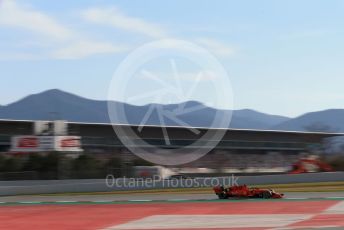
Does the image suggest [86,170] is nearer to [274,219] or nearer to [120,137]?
[120,137]

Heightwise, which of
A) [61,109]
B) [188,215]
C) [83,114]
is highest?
[61,109]

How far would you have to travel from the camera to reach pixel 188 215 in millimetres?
20938

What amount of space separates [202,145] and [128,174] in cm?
2964

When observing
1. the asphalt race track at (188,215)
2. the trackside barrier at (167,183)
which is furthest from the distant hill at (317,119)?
the asphalt race track at (188,215)

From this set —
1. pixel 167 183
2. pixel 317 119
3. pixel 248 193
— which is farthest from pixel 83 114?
pixel 248 193

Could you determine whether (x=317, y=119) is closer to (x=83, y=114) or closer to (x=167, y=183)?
(x=83, y=114)

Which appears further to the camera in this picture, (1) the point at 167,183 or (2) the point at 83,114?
(2) the point at 83,114

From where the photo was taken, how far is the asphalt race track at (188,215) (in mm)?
17453

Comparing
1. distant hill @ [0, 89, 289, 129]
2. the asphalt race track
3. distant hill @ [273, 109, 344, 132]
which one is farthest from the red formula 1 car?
distant hill @ [273, 109, 344, 132]

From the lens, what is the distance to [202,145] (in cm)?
7925

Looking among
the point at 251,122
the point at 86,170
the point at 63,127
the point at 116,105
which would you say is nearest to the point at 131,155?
the point at 63,127

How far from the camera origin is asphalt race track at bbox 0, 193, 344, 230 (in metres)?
→ 17.5

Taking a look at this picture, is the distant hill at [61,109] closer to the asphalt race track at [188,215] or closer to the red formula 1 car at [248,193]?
the red formula 1 car at [248,193]

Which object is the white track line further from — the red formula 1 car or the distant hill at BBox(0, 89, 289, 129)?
the distant hill at BBox(0, 89, 289, 129)
